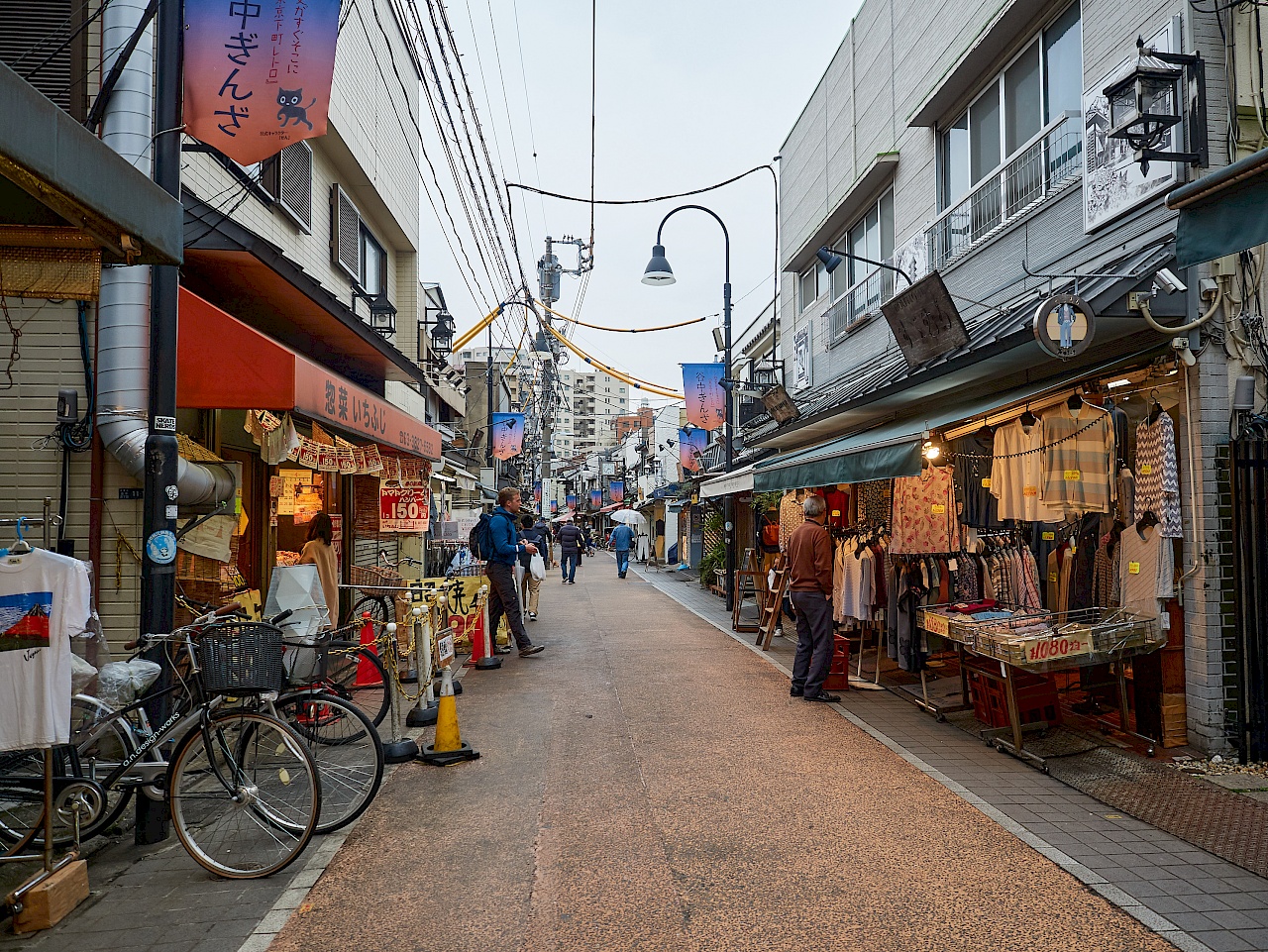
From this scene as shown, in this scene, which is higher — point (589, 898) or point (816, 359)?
point (816, 359)

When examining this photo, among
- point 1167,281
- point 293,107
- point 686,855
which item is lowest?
point 686,855

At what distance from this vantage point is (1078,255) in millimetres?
8398

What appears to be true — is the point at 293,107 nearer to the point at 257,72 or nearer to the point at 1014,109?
the point at 257,72

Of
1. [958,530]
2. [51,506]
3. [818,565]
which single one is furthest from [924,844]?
[51,506]

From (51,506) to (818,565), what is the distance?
282 inches

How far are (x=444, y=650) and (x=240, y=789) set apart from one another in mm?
2784

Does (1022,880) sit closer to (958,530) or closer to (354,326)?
(958,530)

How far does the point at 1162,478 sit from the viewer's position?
645cm

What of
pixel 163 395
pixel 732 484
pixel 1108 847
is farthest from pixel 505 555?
pixel 1108 847

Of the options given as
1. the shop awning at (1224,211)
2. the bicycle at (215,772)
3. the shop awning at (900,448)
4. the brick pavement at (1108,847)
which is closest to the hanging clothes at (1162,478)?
the shop awning at (900,448)

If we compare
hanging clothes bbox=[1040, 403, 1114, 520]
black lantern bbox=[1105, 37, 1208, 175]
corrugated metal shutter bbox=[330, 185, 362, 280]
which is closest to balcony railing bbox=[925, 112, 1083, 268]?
black lantern bbox=[1105, 37, 1208, 175]

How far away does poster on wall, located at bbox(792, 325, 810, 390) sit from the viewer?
19.0 metres

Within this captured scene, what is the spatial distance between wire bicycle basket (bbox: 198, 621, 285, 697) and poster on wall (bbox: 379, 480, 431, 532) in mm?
8950

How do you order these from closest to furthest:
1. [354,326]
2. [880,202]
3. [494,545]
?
[354,326] → [494,545] → [880,202]
